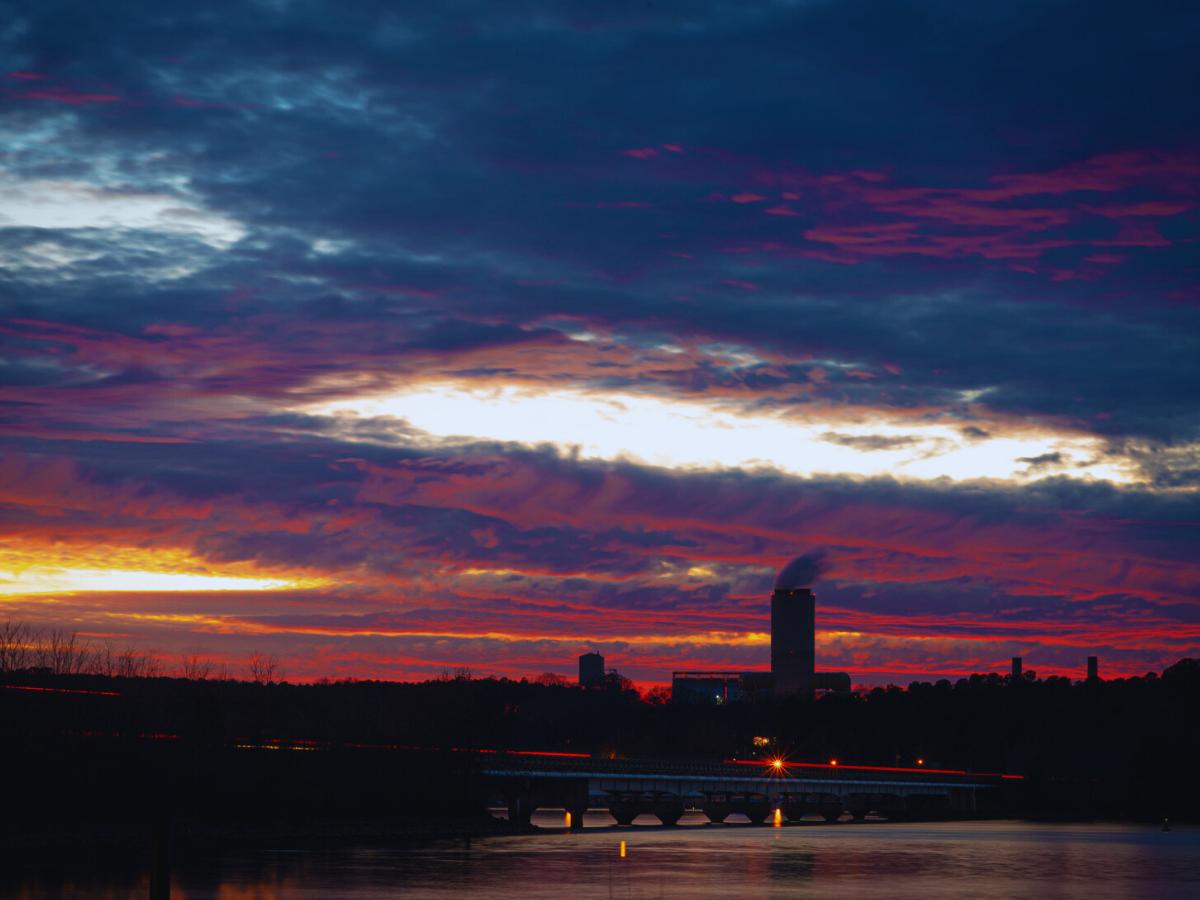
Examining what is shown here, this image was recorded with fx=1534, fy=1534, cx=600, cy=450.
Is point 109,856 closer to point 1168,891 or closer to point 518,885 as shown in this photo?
point 518,885

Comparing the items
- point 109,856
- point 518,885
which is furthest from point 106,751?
point 518,885

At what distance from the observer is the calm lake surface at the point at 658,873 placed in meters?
105

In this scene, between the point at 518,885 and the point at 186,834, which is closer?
the point at 518,885

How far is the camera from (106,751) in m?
146

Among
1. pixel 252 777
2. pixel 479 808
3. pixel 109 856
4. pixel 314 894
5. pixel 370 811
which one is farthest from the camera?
pixel 479 808

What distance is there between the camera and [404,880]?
374 ft

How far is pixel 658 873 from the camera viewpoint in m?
130

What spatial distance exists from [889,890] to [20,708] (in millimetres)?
86090

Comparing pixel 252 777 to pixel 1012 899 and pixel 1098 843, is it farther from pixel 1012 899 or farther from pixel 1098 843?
pixel 1098 843

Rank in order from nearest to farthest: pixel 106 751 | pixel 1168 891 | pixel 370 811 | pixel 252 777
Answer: pixel 1168 891
pixel 106 751
pixel 252 777
pixel 370 811

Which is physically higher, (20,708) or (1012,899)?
(20,708)

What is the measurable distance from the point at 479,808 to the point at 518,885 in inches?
3153

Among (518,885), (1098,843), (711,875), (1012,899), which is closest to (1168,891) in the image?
(1012,899)

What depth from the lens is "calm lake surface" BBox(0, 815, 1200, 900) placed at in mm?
105125
